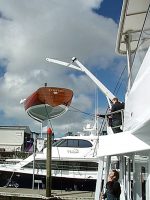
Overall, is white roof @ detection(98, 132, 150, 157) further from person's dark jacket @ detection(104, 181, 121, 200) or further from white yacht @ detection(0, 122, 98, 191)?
white yacht @ detection(0, 122, 98, 191)

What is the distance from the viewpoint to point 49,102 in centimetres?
2366

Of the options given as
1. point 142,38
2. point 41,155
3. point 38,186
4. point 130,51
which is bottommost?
point 38,186

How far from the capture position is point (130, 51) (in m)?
9.33

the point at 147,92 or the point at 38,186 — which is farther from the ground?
the point at 147,92

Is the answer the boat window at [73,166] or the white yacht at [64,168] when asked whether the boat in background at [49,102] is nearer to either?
the white yacht at [64,168]

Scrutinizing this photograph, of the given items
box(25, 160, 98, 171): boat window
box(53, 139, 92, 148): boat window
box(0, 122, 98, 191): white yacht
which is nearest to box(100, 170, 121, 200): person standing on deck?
box(0, 122, 98, 191): white yacht

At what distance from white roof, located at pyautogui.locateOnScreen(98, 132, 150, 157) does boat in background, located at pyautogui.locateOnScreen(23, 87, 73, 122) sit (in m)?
15.0

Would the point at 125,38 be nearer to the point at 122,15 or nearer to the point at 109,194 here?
the point at 122,15

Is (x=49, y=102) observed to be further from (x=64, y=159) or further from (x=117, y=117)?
(x=117, y=117)

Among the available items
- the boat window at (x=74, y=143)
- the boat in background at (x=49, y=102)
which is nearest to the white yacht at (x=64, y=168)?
the boat window at (x=74, y=143)

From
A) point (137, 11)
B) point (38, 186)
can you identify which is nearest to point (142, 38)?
point (137, 11)

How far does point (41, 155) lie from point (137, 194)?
690 inches

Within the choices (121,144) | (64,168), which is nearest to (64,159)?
(64,168)

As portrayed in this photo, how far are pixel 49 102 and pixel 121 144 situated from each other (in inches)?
658
